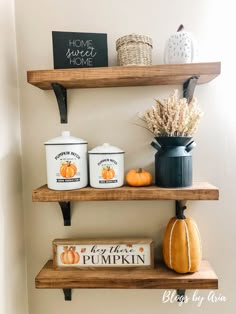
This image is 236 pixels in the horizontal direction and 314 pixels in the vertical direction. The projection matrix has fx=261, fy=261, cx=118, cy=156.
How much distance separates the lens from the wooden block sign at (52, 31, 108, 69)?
0.91 meters

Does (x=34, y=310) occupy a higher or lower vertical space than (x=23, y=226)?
lower

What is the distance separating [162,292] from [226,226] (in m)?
0.36

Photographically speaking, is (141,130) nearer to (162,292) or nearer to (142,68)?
(142,68)

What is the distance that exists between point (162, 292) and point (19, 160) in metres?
0.77

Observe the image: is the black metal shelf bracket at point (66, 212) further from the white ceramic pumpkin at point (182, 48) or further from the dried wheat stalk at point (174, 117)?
the white ceramic pumpkin at point (182, 48)

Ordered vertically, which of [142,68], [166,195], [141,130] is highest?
[142,68]

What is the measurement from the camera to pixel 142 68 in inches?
33.0

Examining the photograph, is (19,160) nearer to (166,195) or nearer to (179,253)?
(166,195)

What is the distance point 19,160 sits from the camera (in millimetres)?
1025

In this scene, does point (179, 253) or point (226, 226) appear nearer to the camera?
point (179, 253)

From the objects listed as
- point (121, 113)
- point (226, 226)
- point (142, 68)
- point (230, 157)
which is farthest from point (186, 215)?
point (142, 68)

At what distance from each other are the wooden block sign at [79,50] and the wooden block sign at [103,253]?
0.64 metres

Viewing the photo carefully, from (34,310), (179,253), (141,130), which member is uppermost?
(141,130)

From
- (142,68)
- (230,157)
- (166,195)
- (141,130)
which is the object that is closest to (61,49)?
(142,68)
